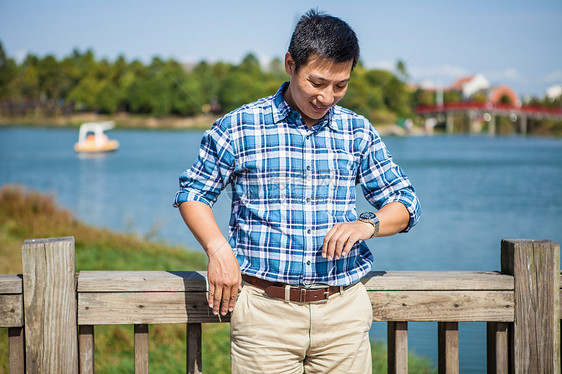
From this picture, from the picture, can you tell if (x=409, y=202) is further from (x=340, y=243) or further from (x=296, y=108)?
(x=296, y=108)

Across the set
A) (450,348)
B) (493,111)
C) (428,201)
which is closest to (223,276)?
(450,348)

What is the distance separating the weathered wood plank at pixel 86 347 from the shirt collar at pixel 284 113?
87 centimetres

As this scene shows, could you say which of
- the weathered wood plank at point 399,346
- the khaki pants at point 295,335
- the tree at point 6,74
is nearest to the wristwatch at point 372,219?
the khaki pants at point 295,335

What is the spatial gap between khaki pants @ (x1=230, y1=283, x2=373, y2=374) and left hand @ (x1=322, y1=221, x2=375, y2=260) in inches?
7.8

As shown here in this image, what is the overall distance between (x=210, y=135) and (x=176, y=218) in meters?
12.5

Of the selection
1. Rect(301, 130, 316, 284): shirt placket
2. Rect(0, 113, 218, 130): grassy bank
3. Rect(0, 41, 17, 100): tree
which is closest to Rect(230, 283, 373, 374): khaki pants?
Rect(301, 130, 316, 284): shirt placket

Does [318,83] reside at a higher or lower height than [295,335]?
higher

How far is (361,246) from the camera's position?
1843 millimetres

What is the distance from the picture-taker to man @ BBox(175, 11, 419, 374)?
1651 mm

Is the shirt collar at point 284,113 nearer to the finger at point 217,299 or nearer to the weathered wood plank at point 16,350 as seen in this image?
the finger at point 217,299

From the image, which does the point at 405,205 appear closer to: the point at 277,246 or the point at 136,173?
the point at 277,246

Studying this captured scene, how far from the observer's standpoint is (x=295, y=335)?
1718 millimetres

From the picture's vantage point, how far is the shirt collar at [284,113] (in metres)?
1.73

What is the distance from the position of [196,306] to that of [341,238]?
1.82 ft
